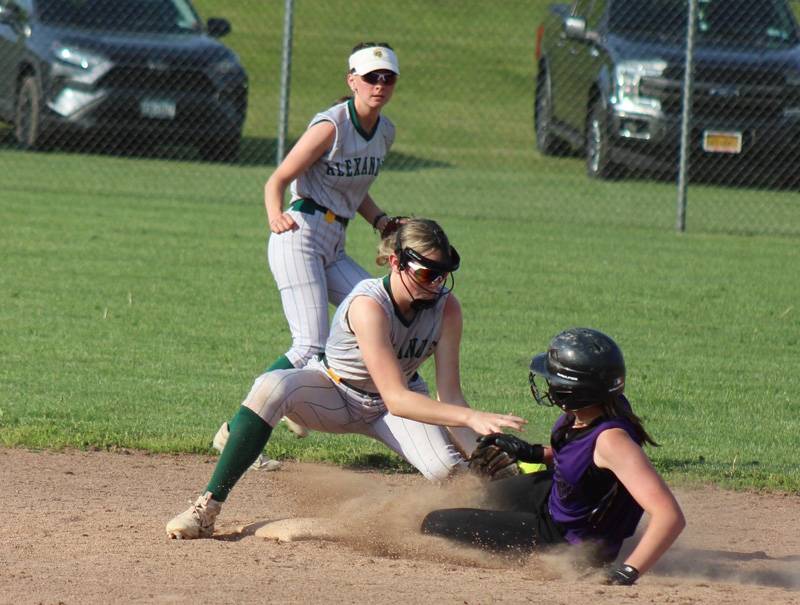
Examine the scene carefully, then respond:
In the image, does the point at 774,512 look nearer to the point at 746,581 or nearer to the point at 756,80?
the point at 746,581

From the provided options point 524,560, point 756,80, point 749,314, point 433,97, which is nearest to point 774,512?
point 524,560

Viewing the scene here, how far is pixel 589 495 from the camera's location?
5.10 metres

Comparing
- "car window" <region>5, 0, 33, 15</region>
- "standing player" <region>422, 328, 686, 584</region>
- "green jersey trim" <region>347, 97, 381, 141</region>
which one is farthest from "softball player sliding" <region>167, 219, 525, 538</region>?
"car window" <region>5, 0, 33, 15</region>

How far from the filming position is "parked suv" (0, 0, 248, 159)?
1448 cm

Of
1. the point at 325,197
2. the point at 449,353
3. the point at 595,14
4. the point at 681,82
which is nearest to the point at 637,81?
the point at 681,82

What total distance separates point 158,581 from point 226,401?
2.82 meters

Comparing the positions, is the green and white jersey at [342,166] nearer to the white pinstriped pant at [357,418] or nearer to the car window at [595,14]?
the white pinstriped pant at [357,418]

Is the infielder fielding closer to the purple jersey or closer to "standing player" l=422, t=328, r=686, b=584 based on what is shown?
"standing player" l=422, t=328, r=686, b=584

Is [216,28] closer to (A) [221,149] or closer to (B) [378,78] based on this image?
(A) [221,149]

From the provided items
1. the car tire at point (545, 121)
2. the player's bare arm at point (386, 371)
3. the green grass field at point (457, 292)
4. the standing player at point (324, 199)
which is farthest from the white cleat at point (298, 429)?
the car tire at point (545, 121)

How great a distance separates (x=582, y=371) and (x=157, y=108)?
34.0 feet

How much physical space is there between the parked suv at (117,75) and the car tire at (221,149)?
0.01 metres

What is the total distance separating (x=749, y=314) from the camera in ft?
33.4

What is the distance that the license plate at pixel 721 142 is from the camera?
14.0 metres
